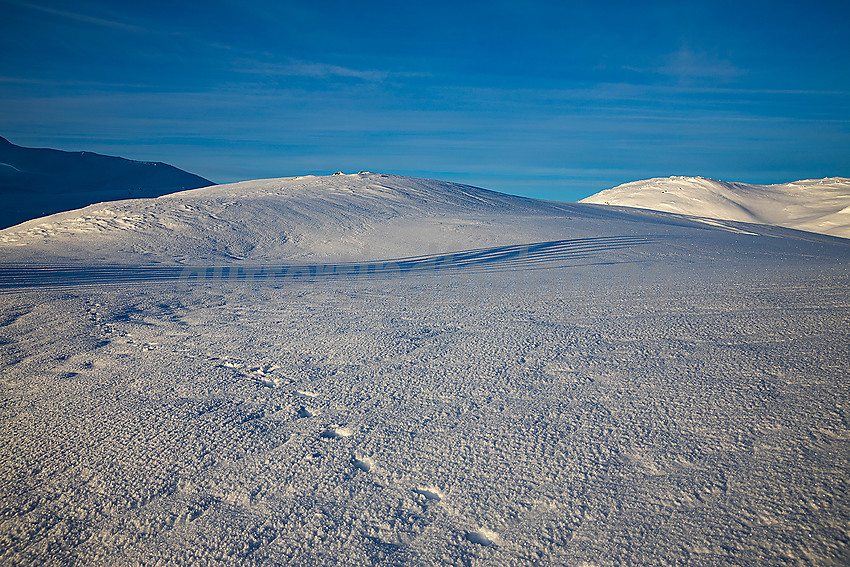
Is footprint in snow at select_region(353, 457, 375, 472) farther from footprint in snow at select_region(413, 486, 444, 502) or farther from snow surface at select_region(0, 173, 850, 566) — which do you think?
footprint in snow at select_region(413, 486, 444, 502)


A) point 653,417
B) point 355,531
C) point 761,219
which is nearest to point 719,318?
point 653,417

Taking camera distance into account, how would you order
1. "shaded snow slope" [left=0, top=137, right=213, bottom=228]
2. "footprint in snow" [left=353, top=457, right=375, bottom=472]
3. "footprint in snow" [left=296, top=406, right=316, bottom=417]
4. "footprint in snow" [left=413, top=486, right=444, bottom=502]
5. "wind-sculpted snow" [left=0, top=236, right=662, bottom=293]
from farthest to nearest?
"shaded snow slope" [left=0, top=137, right=213, bottom=228]
"wind-sculpted snow" [left=0, top=236, right=662, bottom=293]
"footprint in snow" [left=296, top=406, right=316, bottom=417]
"footprint in snow" [left=353, top=457, right=375, bottom=472]
"footprint in snow" [left=413, top=486, right=444, bottom=502]

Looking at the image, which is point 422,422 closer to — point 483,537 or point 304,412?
point 304,412

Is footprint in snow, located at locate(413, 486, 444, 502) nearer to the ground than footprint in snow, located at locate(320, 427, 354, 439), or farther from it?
nearer to the ground

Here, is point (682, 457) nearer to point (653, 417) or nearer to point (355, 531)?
point (653, 417)

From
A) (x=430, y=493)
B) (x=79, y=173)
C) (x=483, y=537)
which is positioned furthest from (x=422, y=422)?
(x=79, y=173)

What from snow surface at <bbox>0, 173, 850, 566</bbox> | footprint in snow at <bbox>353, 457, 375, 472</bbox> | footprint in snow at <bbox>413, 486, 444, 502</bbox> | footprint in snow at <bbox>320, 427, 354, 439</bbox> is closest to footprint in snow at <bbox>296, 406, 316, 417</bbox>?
snow surface at <bbox>0, 173, 850, 566</bbox>
